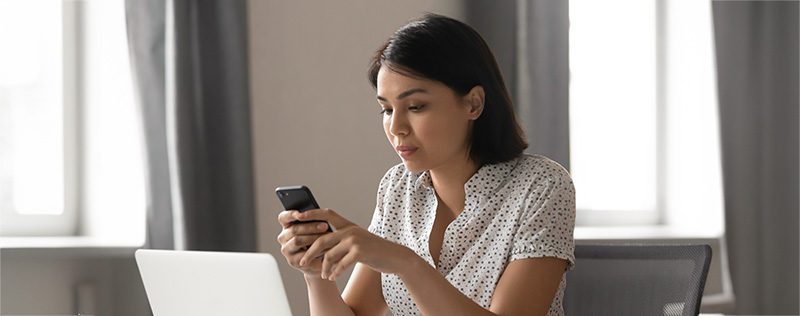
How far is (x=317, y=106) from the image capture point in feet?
8.29

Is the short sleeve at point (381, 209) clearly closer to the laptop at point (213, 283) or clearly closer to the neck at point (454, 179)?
the neck at point (454, 179)

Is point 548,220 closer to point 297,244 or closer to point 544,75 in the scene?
point 297,244

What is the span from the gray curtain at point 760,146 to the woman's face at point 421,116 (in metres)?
2.27

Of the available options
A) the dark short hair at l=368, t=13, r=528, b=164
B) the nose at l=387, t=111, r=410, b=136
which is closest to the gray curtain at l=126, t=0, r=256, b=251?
the dark short hair at l=368, t=13, r=528, b=164

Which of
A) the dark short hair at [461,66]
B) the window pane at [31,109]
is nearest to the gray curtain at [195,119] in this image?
the window pane at [31,109]

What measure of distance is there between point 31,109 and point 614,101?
2348 millimetres

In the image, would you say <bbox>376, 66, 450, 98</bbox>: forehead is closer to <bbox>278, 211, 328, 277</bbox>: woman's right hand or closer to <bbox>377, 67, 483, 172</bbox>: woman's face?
<bbox>377, 67, 483, 172</bbox>: woman's face

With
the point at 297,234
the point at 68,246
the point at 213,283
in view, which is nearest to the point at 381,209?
the point at 297,234

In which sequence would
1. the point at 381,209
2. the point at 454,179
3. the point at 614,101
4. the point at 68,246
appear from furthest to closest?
the point at 614,101
the point at 68,246
the point at 381,209
the point at 454,179

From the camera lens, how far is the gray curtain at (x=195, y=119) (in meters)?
2.12

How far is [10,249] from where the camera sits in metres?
1.95

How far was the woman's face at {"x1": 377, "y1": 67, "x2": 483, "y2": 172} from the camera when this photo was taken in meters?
1.25

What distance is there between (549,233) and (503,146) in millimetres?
206

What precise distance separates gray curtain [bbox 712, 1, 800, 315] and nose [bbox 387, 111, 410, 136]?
2.32 m
